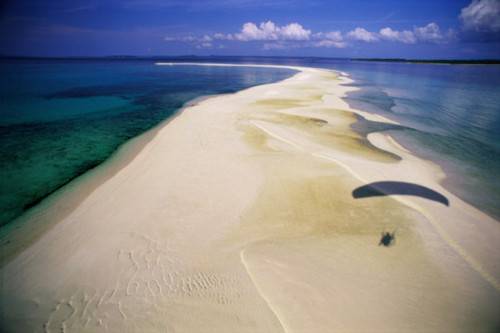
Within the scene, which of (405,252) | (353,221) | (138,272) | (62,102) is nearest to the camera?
(138,272)

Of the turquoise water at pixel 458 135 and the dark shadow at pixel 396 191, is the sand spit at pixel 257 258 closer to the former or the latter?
the dark shadow at pixel 396 191

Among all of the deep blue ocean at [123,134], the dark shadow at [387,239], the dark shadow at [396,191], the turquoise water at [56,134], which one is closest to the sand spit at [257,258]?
the dark shadow at [387,239]

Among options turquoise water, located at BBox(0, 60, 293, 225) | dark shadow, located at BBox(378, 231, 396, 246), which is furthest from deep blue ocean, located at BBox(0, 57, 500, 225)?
dark shadow, located at BBox(378, 231, 396, 246)

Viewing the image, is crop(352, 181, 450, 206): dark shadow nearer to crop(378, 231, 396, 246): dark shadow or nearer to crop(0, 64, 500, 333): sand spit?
crop(0, 64, 500, 333): sand spit

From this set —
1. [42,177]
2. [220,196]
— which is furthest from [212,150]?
[42,177]

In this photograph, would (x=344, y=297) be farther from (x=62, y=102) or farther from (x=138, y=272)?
(x=62, y=102)
